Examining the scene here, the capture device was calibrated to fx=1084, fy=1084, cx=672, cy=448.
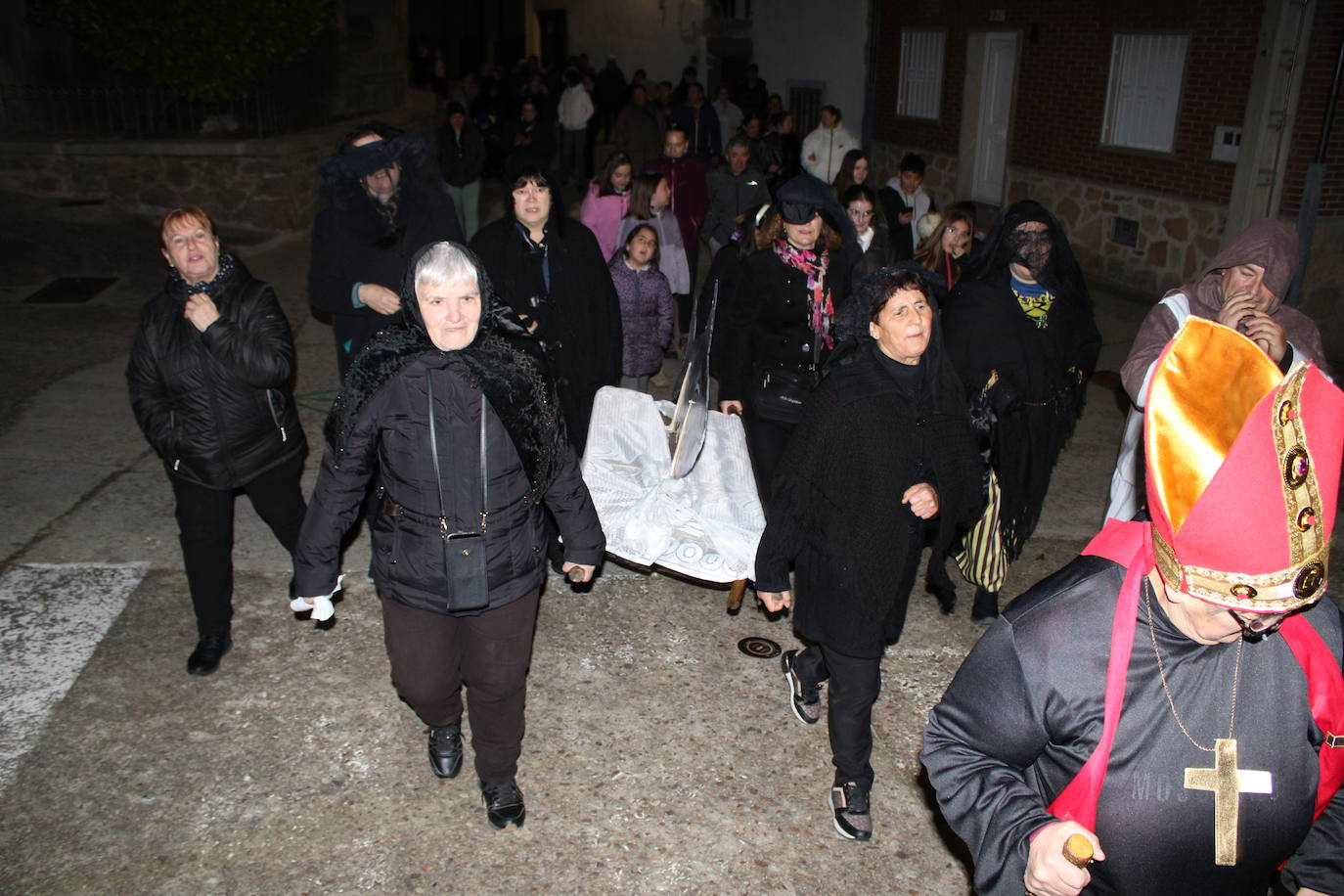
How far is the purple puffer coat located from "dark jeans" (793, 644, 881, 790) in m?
3.52

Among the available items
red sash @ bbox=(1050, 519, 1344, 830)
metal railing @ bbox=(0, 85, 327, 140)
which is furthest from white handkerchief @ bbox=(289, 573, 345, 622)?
metal railing @ bbox=(0, 85, 327, 140)

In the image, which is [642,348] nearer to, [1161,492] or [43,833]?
[43,833]

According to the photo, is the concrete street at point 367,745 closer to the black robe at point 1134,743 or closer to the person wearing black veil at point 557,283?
the person wearing black veil at point 557,283

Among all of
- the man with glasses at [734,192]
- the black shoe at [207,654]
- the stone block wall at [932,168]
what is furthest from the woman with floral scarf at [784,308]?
the stone block wall at [932,168]

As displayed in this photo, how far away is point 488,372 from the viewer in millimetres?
3611

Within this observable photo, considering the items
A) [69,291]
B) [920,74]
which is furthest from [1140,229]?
[69,291]

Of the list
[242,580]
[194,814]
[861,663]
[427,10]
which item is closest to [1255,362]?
[861,663]

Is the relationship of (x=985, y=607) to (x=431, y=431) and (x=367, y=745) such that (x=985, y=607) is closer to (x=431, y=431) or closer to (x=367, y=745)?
(x=367, y=745)

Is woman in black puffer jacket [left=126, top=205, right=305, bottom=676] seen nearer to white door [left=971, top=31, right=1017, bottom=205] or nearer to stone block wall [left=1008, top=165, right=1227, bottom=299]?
stone block wall [left=1008, top=165, right=1227, bottom=299]

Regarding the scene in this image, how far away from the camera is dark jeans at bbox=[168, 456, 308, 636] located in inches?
184

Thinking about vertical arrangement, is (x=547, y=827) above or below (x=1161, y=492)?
below

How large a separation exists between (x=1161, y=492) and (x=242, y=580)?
4968mm

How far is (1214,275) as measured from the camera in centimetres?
489

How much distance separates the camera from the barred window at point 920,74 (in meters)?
17.6
